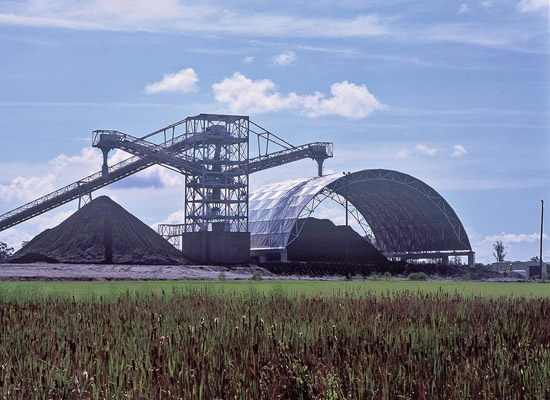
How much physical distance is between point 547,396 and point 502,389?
49 centimetres

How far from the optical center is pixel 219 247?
86.4 metres

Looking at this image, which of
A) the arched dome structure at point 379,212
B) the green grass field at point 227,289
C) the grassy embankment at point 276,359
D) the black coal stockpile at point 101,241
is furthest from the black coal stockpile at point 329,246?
the grassy embankment at point 276,359

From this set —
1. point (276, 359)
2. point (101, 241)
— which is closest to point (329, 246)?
point (101, 241)

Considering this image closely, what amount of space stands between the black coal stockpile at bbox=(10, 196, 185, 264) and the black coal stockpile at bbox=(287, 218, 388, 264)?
16.6m

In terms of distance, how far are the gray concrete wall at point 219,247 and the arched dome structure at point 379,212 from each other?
3652 mm

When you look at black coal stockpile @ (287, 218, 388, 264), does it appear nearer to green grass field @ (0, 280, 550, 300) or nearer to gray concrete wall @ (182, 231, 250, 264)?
gray concrete wall @ (182, 231, 250, 264)

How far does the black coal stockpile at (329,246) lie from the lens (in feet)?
314

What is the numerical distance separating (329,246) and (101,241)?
28.3 metres

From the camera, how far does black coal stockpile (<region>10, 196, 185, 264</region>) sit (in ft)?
269

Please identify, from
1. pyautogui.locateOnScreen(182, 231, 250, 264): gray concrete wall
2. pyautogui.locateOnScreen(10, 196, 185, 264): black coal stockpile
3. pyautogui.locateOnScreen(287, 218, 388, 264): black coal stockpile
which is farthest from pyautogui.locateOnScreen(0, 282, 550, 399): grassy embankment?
pyautogui.locateOnScreen(287, 218, 388, 264): black coal stockpile

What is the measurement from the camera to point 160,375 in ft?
30.5

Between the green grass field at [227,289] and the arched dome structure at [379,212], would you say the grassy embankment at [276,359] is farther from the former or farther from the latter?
the arched dome structure at [379,212]

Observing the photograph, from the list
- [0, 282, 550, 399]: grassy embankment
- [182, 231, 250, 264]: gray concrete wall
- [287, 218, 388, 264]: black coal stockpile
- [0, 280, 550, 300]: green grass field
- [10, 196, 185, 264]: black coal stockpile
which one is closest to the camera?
[0, 282, 550, 399]: grassy embankment

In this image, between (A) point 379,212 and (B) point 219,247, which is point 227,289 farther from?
(A) point 379,212
